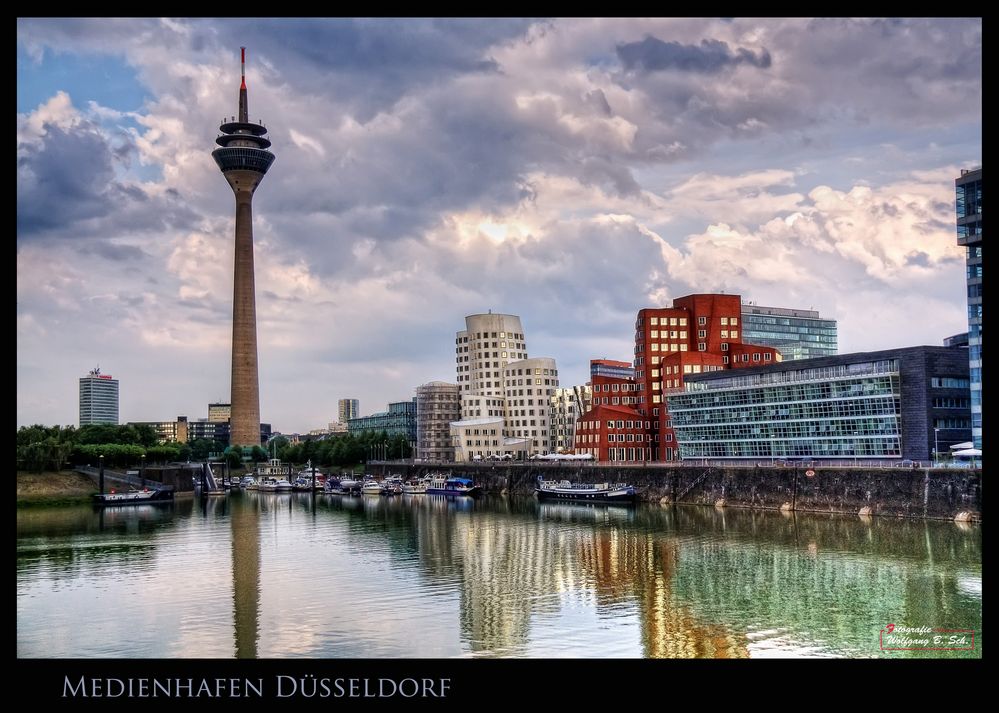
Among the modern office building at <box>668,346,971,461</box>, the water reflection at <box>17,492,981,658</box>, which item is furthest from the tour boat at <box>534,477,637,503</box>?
the water reflection at <box>17,492,981,658</box>

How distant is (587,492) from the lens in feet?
391

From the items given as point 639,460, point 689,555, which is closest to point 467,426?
point 639,460

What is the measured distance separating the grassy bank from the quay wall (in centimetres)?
5979

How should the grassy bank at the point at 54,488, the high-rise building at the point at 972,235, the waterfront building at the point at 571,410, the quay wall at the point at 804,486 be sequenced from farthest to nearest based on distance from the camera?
the waterfront building at the point at 571,410 < the grassy bank at the point at 54,488 < the high-rise building at the point at 972,235 < the quay wall at the point at 804,486

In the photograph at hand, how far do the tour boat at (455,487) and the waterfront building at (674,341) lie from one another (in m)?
27.0

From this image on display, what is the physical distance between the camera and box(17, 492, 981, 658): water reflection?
40969 millimetres

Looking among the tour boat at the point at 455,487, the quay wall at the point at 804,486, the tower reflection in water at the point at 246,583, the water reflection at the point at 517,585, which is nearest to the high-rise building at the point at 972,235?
the quay wall at the point at 804,486

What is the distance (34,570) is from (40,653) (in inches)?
1006

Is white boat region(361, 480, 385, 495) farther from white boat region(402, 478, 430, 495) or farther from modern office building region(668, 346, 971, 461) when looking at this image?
modern office building region(668, 346, 971, 461)

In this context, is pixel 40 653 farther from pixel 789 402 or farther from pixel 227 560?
pixel 789 402

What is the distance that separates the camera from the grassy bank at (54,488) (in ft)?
403

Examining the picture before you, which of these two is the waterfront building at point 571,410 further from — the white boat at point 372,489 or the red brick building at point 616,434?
the white boat at point 372,489
